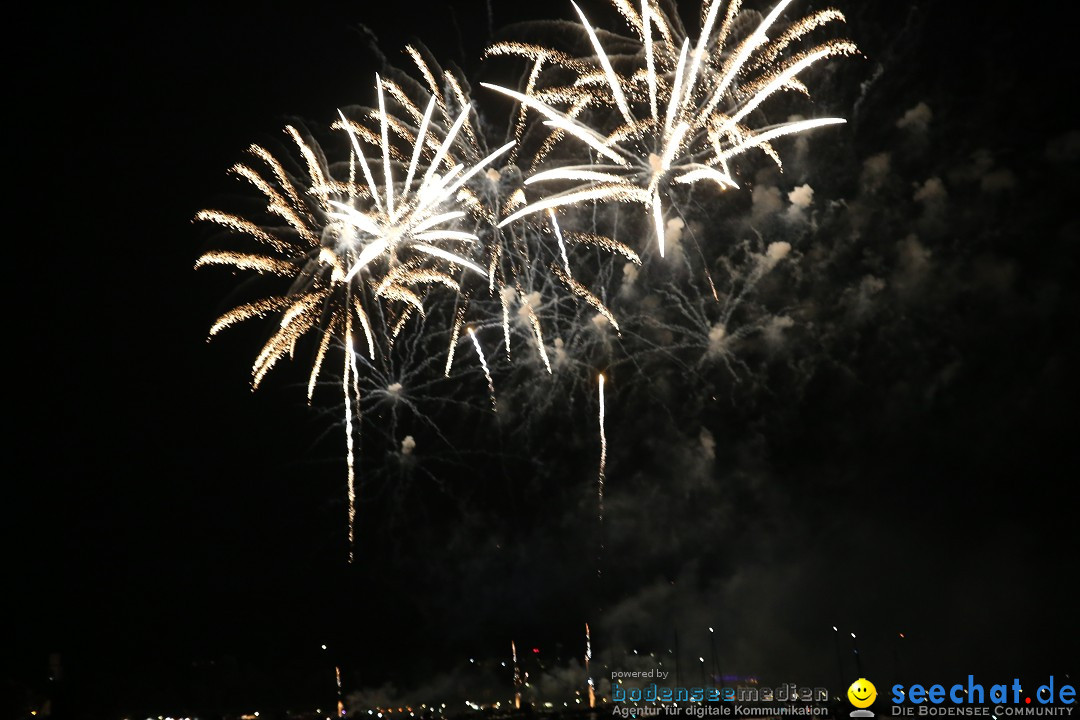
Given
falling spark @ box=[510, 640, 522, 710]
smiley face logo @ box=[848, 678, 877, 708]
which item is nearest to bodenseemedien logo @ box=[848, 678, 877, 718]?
smiley face logo @ box=[848, 678, 877, 708]

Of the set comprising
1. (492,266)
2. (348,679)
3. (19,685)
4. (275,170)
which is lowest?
(348,679)

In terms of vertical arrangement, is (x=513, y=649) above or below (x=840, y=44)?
below

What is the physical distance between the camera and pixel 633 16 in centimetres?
1912

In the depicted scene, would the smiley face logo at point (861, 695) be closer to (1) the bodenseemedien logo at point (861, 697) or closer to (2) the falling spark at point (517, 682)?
(1) the bodenseemedien logo at point (861, 697)

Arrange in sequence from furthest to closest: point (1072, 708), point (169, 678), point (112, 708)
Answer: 1. point (169, 678)
2. point (112, 708)
3. point (1072, 708)

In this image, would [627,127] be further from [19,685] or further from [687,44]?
[19,685]

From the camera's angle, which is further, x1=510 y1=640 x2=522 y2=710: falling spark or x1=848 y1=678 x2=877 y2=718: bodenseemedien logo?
x1=510 y1=640 x2=522 y2=710: falling spark

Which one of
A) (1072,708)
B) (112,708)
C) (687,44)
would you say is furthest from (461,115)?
(112,708)

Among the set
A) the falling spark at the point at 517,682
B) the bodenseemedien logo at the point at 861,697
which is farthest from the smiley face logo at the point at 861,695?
the falling spark at the point at 517,682

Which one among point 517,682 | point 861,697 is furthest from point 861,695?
point 517,682

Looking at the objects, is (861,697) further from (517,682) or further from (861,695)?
(517,682)

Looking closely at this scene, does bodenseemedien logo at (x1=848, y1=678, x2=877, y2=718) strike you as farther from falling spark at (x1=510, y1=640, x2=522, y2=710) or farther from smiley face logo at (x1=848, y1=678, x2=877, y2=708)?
falling spark at (x1=510, y1=640, x2=522, y2=710)

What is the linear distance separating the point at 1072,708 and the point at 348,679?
46.9m

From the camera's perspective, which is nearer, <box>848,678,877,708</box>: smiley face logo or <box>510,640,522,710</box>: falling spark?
<box>848,678,877,708</box>: smiley face logo
